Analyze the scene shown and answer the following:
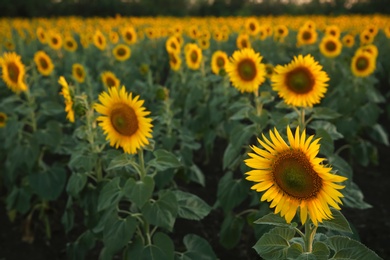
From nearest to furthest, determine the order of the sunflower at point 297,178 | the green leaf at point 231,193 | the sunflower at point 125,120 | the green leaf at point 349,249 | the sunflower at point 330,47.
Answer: the sunflower at point 297,178
the green leaf at point 349,249
the sunflower at point 125,120
the green leaf at point 231,193
the sunflower at point 330,47

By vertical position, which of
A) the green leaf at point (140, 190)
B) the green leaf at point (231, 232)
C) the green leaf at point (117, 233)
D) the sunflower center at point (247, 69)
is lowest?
the green leaf at point (231, 232)

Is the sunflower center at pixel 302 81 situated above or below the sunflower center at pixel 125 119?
above

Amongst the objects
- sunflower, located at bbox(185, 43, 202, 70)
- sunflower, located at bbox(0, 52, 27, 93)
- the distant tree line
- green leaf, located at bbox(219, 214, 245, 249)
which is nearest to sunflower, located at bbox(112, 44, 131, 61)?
sunflower, located at bbox(185, 43, 202, 70)

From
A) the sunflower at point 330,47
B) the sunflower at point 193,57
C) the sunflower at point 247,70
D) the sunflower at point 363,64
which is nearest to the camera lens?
the sunflower at point 247,70

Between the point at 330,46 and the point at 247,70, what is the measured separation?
208cm

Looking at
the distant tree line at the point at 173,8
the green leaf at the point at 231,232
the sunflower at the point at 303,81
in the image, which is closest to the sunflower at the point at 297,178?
the sunflower at the point at 303,81

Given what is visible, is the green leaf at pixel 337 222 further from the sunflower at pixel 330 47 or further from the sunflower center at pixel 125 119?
the sunflower at pixel 330 47

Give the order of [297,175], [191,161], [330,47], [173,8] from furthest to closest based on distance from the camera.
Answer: [173,8] < [330,47] < [191,161] < [297,175]

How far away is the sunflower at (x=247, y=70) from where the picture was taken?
3816 mm

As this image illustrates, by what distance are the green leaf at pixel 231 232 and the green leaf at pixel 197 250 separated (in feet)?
1.71

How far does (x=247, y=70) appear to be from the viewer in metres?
3.85

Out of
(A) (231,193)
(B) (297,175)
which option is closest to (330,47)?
(A) (231,193)

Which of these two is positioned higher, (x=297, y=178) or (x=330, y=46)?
(x=330, y=46)

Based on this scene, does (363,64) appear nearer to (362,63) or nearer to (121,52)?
(362,63)
